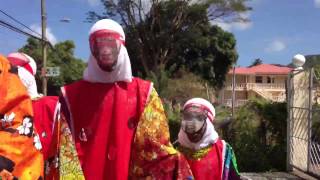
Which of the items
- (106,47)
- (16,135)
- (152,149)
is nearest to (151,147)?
(152,149)

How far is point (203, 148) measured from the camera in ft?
16.0

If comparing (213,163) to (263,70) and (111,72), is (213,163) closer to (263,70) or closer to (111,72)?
(111,72)

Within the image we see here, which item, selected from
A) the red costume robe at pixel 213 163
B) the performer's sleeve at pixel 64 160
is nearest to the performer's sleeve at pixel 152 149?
the performer's sleeve at pixel 64 160

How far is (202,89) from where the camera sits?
35.7m

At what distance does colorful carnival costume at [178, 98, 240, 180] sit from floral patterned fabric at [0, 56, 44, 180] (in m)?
2.66

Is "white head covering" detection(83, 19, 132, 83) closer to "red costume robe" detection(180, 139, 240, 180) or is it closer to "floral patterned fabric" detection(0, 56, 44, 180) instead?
"floral patterned fabric" detection(0, 56, 44, 180)

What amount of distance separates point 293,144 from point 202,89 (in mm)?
25339

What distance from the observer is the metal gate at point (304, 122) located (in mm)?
9617

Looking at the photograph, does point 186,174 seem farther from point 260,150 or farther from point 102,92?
point 260,150

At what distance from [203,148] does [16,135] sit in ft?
9.41

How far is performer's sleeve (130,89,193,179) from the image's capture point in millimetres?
3207

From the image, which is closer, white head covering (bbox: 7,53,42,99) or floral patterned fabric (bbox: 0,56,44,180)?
floral patterned fabric (bbox: 0,56,44,180)

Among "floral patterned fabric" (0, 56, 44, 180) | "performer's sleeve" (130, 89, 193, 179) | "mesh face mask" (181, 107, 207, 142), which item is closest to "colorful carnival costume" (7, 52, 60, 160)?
"performer's sleeve" (130, 89, 193, 179)

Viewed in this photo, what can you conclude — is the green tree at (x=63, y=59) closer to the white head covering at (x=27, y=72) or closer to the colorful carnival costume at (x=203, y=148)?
the colorful carnival costume at (x=203, y=148)
